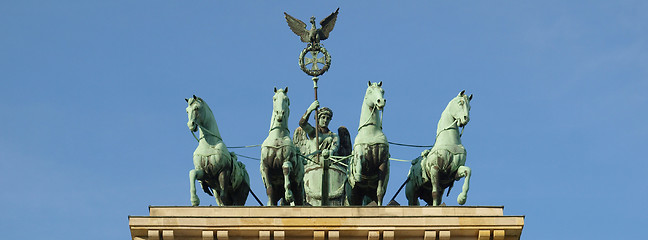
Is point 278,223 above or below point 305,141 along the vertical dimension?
below

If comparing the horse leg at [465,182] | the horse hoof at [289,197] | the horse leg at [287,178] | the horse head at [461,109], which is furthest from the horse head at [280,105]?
the horse leg at [465,182]

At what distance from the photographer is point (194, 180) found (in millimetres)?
52094

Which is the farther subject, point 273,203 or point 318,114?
point 318,114

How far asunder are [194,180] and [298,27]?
28.2 feet

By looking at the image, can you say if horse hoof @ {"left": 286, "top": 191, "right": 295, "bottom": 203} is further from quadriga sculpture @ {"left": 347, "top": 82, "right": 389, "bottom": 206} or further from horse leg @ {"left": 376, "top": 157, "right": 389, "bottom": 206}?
horse leg @ {"left": 376, "top": 157, "right": 389, "bottom": 206}

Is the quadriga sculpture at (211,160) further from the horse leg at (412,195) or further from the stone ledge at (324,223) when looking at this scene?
the horse leg at (412,195)

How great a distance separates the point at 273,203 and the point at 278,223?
8.20 ft

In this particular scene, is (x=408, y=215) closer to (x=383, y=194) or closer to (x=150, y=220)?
(x=383, y=194)

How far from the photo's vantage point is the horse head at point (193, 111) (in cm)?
5253

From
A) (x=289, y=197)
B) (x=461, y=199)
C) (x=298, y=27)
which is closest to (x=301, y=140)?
(x=298, y=27)

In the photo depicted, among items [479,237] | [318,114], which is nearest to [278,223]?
[479,237]

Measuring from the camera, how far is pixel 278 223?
50.4 metres

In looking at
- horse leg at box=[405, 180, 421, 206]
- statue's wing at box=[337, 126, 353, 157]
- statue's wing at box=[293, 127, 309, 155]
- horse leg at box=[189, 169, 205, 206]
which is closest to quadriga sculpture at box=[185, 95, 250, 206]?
horse leg at box=[189, 169, 205, 206]

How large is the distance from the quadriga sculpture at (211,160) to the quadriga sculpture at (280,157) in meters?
0.83
